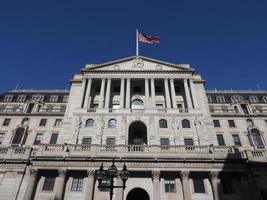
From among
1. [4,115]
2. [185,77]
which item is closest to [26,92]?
[4,115]

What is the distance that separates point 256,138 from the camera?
46.2 meters

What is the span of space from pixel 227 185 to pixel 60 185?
20982 mm

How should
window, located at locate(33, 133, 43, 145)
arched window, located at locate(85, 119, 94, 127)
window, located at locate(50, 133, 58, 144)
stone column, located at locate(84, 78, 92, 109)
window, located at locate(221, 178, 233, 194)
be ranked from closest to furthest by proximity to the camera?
window, located at locate(221, 178, 233, 194), arched window, located at locate(85, 119, 94, 127), stone column, located at locate(84, 78, 92, 109), window, located at locate(50, 133, 58, 144), window, located at locate(33, 133, 43, 145)

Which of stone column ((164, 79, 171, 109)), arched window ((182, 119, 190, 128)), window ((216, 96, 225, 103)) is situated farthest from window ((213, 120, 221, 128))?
stone column ((164, 79, 171, 109))

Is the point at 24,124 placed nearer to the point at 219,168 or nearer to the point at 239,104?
the point at 219,168

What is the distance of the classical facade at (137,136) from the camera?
1090 inches

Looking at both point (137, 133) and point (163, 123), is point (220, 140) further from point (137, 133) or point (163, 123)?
point (137, 133)

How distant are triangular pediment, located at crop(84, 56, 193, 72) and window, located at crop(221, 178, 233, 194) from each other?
22.7 meters

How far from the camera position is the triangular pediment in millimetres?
45219

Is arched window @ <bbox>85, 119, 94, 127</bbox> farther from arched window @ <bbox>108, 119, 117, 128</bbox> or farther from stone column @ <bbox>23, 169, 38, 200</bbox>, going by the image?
stone column @ <bbox>23, 169, 38, 200</bbox>

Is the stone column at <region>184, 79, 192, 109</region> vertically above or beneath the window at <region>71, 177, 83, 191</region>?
above

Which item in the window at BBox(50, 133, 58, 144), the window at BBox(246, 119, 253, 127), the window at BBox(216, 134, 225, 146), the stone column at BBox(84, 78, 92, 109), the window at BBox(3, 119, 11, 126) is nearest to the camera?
the stone column at BBox(84, 78, 92, 109)

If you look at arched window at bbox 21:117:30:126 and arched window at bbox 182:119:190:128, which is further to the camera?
arched window at bbox 21:117:30:126

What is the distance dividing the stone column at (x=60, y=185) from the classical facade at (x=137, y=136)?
0.38 ft
